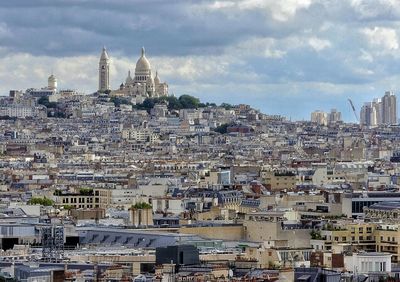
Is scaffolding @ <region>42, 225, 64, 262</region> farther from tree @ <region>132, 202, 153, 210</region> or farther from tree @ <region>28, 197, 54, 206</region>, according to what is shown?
tree @ <region>28, 197, 54, 206</region>

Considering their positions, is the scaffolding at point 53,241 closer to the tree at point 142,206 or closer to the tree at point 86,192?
the tree at point 142,206

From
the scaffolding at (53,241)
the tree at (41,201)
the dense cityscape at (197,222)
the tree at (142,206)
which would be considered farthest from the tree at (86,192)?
the scaffolding at (53,241)

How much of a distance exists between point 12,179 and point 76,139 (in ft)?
262

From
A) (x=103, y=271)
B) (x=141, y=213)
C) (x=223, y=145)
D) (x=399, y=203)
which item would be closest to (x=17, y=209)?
(x=141, y=213)

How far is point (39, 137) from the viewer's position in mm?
191250

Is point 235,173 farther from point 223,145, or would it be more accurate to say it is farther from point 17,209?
point 223,145

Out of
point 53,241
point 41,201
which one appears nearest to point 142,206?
point 41,201

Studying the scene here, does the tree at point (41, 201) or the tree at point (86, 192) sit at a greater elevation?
the tree at point (86, 192)

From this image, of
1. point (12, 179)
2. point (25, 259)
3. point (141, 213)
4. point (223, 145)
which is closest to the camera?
point (25, 259)

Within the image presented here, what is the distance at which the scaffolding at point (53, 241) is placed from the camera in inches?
2090

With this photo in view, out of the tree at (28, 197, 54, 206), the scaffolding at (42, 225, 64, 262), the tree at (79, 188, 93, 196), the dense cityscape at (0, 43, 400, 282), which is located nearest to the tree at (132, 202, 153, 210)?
the dense cityscape at (0, 43, 400, 282)

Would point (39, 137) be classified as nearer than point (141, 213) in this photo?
No

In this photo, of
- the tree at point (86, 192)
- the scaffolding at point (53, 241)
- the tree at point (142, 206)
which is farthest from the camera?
the tree at point (86, 192)

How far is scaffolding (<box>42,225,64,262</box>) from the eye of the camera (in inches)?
2090
